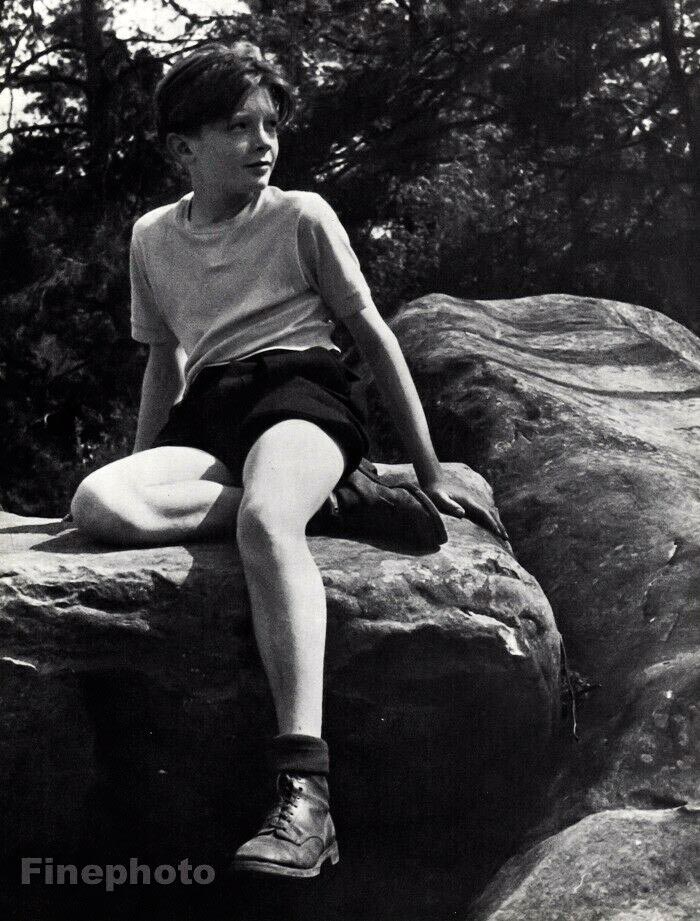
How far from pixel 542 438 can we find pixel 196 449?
1.70m

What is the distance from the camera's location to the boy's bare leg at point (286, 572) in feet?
9.65

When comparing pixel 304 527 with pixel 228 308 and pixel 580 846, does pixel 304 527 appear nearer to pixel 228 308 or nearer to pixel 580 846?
pixel 228 308

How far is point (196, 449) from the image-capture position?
348cm

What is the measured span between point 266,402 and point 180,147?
0.75 meters

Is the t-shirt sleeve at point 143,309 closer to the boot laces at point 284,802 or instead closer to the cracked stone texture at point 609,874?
the boot laces at point 284,802

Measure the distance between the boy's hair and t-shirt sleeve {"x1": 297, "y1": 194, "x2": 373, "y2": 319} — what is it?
0.32 m

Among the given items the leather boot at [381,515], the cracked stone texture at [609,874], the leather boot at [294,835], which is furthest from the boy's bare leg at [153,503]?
the cracked stone texture at [609,874]

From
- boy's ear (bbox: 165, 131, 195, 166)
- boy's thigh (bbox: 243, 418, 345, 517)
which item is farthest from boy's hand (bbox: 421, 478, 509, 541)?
boy's ear (bbox: 165, 131, 195, 166)

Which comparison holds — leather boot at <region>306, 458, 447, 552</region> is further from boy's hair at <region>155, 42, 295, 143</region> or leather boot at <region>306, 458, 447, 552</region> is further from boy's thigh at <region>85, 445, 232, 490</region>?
boy's hair at <region>155, 42, 295, 143</region>

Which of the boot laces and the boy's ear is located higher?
the boy's ear

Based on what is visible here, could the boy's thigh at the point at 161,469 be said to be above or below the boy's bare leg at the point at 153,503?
above

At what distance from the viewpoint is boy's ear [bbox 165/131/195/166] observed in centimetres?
354

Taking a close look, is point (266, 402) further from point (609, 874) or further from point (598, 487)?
point (598, 487)

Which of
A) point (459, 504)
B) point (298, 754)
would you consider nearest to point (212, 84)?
point (459, 504)
